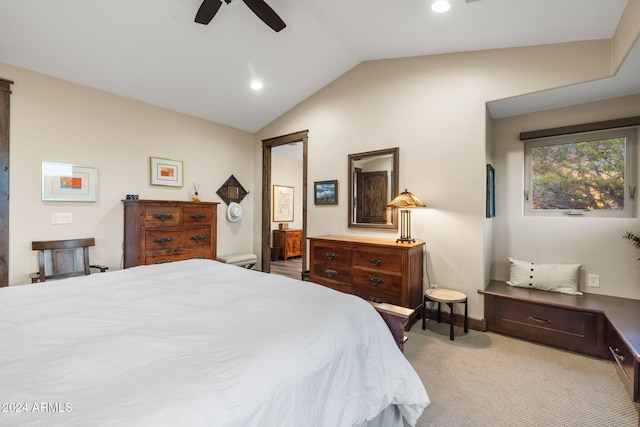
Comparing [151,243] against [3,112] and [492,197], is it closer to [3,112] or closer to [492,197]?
[3,112]

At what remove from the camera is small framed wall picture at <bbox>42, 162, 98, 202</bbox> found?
9.69 ft

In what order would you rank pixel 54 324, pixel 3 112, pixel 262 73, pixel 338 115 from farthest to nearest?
1. pixel 338 115
2. pixel 262 73
3. pixel 3 112
4. pixel 54 324

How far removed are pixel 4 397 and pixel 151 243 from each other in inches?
111

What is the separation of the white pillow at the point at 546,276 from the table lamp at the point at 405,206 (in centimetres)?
117

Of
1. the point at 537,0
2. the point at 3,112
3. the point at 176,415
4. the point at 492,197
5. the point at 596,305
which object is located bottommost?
the point at 596,305

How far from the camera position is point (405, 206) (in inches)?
118

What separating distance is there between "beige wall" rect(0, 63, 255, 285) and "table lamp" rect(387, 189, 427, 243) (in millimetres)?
2902

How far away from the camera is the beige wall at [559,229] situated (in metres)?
2.75

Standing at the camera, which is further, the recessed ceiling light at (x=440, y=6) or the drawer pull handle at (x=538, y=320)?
the drawer pull handle at (x=538, y=320)

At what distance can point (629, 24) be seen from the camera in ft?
6.59

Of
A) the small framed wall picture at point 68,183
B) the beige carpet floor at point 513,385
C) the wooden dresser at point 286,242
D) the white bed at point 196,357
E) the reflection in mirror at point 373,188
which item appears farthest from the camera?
the wooden dresser at point 286,242

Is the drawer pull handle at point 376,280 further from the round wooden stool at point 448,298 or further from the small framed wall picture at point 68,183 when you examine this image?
the small framed wall picture at point 68,183

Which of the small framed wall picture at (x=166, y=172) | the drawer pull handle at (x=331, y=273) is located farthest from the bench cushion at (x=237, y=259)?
the drawer pull handle at (x=331, y=273)

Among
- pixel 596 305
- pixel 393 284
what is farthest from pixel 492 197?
pixel 393 284
